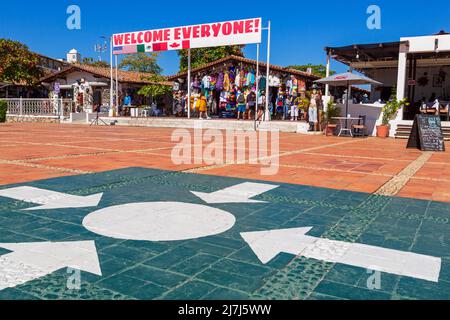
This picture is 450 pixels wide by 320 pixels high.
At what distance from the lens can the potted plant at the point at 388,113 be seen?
15.1 metres

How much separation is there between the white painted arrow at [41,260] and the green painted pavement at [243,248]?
0.07 meters

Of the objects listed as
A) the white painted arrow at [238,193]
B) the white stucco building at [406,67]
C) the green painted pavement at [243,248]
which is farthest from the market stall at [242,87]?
the green painted pavement at [243,248]

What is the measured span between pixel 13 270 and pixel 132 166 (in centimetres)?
415

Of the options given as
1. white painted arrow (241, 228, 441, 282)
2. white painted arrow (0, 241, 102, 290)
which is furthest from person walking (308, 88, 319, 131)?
white painted arrow (0, 241, 102, 290)

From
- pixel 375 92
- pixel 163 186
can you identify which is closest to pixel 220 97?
pixel 375 92

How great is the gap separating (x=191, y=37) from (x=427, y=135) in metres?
13.3

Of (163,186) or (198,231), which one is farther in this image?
(163,186)

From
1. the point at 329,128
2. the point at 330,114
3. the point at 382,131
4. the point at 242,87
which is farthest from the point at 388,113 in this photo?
the point at 242,87

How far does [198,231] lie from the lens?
10.3 feet

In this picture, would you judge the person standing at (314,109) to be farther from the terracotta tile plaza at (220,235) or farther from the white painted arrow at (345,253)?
the white painted arrow at (345,253)

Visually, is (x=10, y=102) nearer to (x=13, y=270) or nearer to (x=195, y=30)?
(x=195, y=30)

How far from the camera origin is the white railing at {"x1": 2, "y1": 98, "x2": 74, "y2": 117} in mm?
24562
